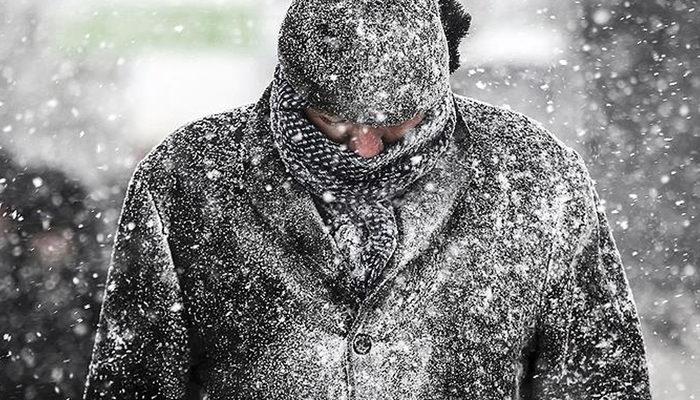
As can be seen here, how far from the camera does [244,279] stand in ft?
7.61

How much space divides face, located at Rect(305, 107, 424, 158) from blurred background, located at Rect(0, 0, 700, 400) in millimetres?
4473

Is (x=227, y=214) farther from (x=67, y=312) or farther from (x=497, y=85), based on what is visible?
(x=497, y=85)

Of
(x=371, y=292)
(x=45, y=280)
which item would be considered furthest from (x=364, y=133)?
(x=45, y=280)

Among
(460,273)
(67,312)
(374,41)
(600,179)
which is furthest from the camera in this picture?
(600,179)

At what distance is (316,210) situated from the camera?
231 cm

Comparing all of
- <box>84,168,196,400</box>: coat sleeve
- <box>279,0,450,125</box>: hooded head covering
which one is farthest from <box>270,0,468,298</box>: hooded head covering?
<box>84,168,196,400</box>: coat sleeve

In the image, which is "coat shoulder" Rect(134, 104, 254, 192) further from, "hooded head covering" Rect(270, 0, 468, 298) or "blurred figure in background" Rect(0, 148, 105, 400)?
"blurred figure in background" Rect(0, 148, 105, 400)

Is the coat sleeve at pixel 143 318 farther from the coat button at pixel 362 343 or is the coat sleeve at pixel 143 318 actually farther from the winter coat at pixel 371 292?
the coat button at pixel 362 343

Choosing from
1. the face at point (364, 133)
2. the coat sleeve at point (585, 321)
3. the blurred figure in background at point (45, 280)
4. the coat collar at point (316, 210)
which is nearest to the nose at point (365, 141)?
the face at point (364, 133)

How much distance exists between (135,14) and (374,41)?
6.60 metres

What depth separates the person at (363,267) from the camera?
2.26 meters

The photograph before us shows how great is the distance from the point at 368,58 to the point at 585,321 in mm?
852

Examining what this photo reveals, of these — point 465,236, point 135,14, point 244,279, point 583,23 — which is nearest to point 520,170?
point 465,236

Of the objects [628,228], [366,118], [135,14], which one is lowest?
[628,228]
